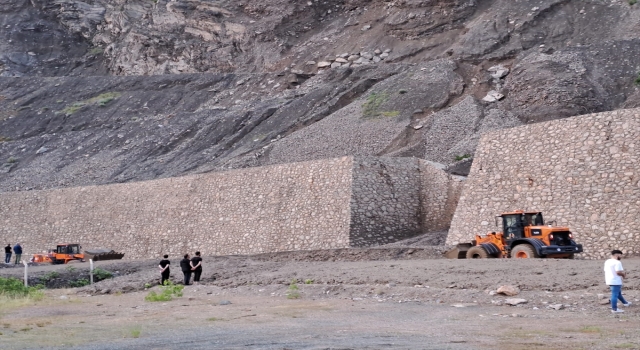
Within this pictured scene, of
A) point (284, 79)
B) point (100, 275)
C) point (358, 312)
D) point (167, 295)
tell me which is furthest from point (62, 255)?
point (284, 79)

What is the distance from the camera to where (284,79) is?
193ft

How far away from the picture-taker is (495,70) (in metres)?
47.3

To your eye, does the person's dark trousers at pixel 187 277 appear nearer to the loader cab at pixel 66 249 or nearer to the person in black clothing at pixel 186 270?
the person in black clothing at pixel 186 270

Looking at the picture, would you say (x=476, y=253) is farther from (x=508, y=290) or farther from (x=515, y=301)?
(x=515, y=301)

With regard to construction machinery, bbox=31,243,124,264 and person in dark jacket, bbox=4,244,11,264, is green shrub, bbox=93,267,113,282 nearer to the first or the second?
construction machinery, bbox=31,243,124,264

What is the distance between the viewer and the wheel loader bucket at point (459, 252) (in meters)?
24.2

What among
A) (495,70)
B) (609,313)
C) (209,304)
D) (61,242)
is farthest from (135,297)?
(495,70)

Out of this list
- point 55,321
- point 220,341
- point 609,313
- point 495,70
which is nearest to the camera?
point 220,341

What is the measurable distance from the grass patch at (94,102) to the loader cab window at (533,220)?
147 feet

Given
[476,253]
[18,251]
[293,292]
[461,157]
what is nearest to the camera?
[293,292]

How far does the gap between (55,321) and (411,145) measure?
25.2 metres

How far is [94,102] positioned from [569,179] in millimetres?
45855

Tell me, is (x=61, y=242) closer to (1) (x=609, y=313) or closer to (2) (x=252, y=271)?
(2) (x=252, y=271)

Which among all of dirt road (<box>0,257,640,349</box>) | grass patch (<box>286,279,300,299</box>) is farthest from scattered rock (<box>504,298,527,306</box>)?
grass patch (<box>286,279,300,299</box>)
